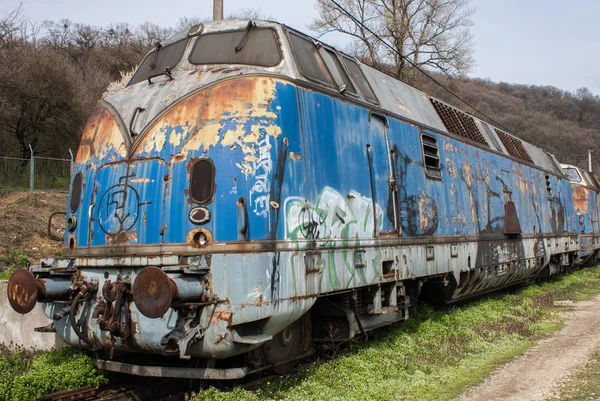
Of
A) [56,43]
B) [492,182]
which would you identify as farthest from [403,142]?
[56,43]

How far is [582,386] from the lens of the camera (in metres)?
6.06

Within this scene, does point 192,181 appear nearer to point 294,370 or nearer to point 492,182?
point 294,370

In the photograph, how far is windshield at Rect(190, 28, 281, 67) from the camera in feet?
20.9

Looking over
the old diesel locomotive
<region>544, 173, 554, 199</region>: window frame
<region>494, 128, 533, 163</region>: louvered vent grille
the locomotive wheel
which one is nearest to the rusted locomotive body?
<region>544, 173, 554, 199</region>: window frame

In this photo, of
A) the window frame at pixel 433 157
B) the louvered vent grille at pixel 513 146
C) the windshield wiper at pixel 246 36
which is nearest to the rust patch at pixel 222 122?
the windshield wiper at pixel 246 36

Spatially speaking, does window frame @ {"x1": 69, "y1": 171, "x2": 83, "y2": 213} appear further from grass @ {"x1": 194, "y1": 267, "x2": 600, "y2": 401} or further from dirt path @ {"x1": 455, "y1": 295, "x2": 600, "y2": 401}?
dirt path @ {"x1": 455, "y1": 295, "x2": 600, "y2": 401}

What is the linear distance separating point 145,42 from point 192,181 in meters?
39.5

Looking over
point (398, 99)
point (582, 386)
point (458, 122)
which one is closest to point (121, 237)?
point (398, 99)

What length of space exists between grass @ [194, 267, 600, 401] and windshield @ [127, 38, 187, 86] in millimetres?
3937

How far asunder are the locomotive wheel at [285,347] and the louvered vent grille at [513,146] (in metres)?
8.61

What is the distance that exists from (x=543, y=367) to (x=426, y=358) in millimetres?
1396

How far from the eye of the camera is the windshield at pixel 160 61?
695cm

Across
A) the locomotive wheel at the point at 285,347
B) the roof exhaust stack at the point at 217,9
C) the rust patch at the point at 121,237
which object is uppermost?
the roof exhaust stack at the point at 217,9

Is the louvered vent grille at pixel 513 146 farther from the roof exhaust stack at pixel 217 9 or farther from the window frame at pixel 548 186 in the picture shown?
the roof exhaust stack at pixel 217 9
